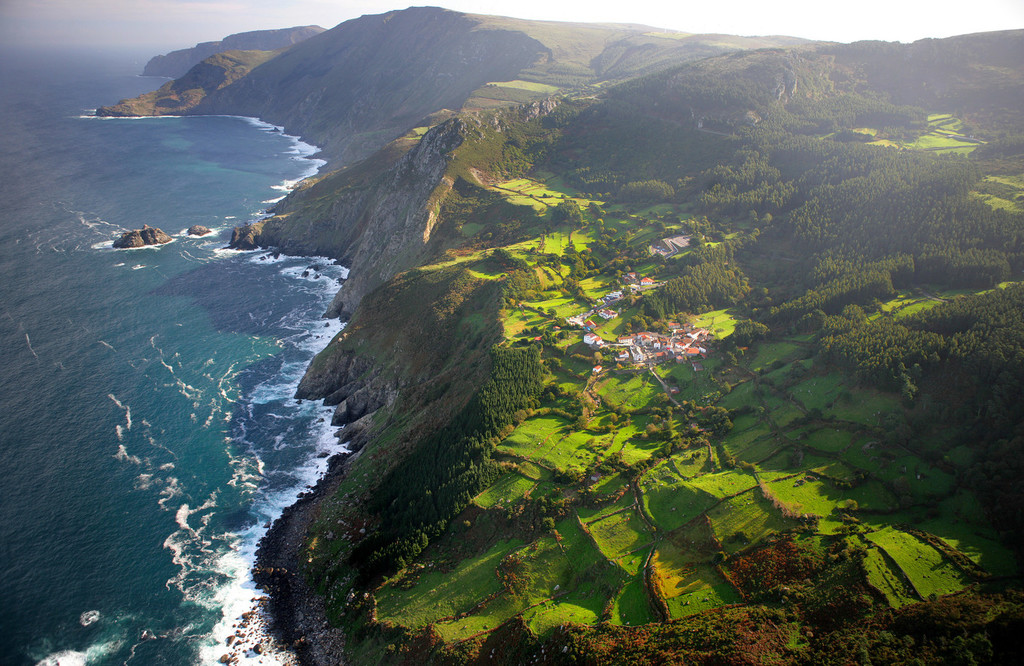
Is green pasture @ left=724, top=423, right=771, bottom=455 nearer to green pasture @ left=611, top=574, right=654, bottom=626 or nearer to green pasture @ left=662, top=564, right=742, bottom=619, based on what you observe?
green pasture @ left=662, top=564, right=742, bottom=619

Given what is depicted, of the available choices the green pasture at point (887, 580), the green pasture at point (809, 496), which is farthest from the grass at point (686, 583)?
the green pasture at point (809, 496)

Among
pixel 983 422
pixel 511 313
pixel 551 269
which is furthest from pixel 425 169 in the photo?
pixel 983 422

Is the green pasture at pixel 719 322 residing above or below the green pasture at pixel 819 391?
above

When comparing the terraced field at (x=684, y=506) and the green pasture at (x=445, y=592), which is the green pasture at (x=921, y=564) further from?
the green pasture at (x=445, y=592)

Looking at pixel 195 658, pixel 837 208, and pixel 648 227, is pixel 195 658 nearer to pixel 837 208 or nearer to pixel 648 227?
pixel 648 227

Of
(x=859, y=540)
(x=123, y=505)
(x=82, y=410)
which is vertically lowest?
(x=123, y=505)

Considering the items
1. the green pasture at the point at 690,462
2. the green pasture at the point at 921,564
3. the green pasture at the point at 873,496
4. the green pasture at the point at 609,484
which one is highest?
the green pasture at the point at 873,496

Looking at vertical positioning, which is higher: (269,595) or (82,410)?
(82,410)
